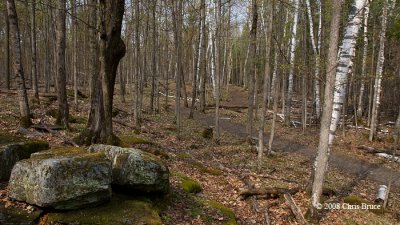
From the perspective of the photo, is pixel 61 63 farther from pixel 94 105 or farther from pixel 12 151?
pixel 12 151

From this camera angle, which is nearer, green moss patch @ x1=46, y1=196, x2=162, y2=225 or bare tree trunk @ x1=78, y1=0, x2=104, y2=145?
green moss patch @ x1=46, y1=196, x2=162, y2=225

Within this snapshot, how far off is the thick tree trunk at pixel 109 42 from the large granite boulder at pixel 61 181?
3.87 metres

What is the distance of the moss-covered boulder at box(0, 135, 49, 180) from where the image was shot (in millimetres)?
6430

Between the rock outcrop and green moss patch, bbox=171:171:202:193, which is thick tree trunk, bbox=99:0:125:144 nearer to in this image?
the rock outcrop

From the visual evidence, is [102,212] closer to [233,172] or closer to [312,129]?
[233,172]

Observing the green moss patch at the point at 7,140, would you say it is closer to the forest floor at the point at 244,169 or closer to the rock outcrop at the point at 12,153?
the rock outcrop at the point at 12,153

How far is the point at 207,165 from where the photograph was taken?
12039mm

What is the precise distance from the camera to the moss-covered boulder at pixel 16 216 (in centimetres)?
516

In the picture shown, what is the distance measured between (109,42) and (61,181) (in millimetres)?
4984

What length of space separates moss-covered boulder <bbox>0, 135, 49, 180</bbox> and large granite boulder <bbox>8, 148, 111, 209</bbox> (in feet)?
2.87

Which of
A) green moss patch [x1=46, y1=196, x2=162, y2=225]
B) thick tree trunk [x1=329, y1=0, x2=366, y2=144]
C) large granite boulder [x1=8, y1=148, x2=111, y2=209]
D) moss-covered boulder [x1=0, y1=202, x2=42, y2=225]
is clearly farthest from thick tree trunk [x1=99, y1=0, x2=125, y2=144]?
thick tree trunk [x1=329, y1=0, x2=366, y2=144]

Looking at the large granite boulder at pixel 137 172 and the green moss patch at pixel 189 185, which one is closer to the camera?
the large granite boulder at pixel 137 172

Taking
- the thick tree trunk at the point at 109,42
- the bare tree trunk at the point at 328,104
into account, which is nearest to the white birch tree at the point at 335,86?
the bare tree trunk at the point at 328,104

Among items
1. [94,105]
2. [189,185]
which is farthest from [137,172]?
[94,105]
